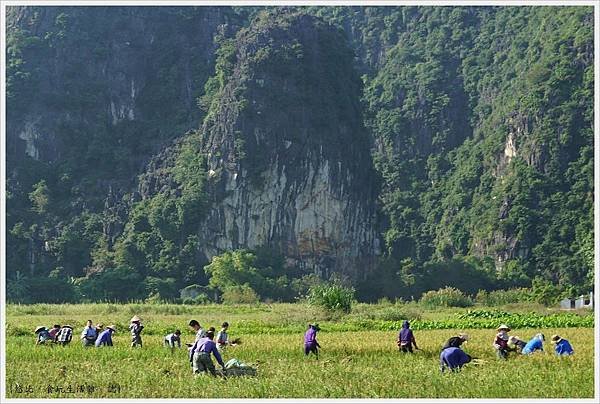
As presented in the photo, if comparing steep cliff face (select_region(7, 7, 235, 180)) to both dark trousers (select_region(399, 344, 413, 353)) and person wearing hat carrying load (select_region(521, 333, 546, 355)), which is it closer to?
dark trousers (select_region(399, 344, 413, 353))

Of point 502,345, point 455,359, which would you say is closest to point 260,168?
point 502,345

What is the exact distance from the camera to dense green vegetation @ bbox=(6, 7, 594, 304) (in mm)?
67188

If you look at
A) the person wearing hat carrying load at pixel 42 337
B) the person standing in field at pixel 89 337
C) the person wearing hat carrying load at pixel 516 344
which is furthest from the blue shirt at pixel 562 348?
Answer: the person wearing hat carrying load at pixel 42 337

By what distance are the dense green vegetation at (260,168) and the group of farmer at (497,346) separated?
36.0 metres

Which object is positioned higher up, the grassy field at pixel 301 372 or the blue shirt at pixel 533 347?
the blue shirt at pixel 533 347

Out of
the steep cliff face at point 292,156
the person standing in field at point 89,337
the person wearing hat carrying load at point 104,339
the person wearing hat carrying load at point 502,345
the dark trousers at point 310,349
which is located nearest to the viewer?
the person wearing hat carrying load at point 502,345

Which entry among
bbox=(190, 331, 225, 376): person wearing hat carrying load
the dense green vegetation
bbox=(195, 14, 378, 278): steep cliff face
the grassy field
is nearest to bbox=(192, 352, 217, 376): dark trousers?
bbox=(190, 331, 225, 376): person wearing hat carrying load

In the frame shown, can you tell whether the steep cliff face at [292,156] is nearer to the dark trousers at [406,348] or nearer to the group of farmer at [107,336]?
the group of farmer at [107,336]

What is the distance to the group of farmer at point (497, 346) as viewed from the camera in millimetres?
15711

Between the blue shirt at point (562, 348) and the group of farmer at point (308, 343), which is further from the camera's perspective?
the blue shirt at point (562, 348)

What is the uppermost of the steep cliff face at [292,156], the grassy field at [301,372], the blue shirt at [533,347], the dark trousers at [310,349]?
the steep cliff face at [292,156]

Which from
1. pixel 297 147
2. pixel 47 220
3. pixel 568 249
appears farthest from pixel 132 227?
pixel 568 249

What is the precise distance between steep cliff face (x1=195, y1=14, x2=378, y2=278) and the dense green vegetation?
0.37 meters

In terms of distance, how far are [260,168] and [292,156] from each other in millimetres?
2357
